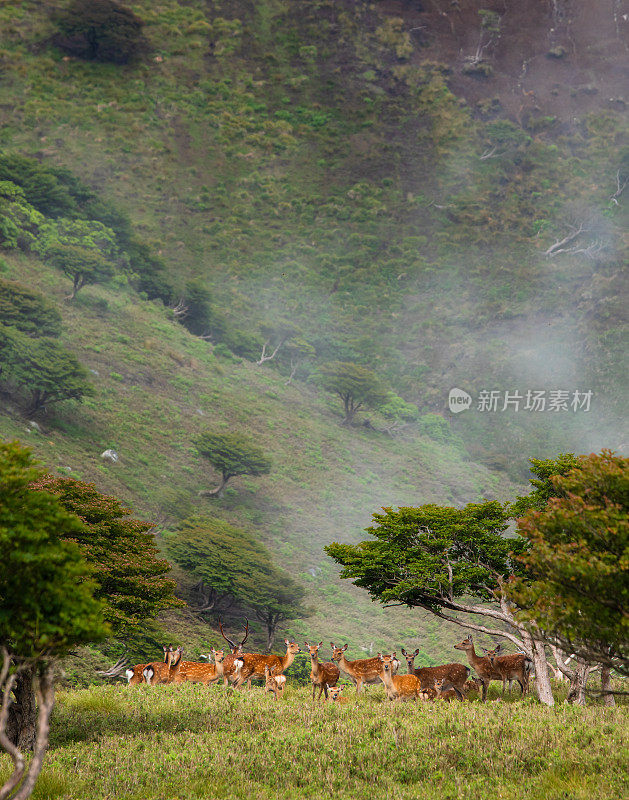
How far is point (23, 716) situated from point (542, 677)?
12369 millimetres

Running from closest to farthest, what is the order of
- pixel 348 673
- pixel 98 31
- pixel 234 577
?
pixel 348 673 < pixel 234 577 < pixel 98 31

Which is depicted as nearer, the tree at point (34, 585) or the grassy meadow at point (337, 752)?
the tree at point (34, 585)

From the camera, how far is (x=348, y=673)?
19641mm

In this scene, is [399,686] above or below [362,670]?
below

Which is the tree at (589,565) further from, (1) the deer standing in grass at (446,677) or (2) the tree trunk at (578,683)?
(1) the deer standing in grass at (446,677)

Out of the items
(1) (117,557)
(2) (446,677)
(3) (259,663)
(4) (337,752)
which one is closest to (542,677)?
(2) (446,677)

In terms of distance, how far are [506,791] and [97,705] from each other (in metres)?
10.6

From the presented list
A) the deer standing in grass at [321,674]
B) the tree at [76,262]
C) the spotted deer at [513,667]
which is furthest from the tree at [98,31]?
the spotted deer at [513,667]

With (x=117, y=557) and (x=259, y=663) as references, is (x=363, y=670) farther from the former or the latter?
(x=117, y=557)

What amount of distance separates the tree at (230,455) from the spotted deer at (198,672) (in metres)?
36.8

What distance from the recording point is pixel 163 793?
10.3 meters

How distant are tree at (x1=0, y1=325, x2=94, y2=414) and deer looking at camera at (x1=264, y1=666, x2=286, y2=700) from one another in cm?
3840

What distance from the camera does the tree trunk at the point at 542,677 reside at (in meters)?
17.1

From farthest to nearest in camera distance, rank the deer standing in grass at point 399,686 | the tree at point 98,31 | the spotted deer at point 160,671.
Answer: the tree at point 98,31, the spotted deer at point 160,671, the deer standing in grass at point 399,686
